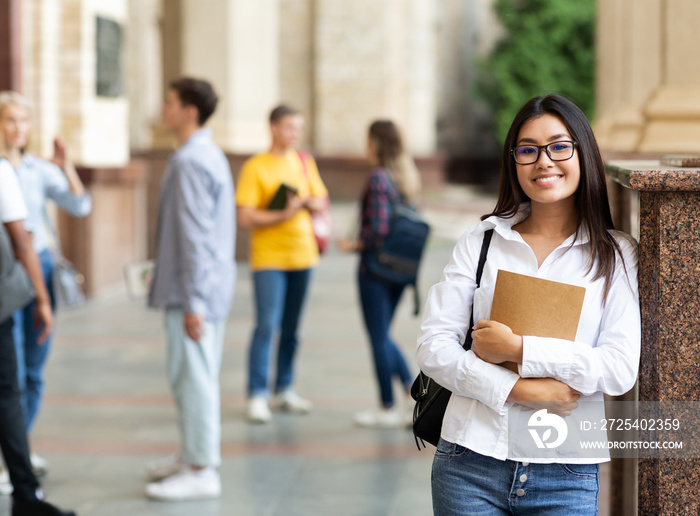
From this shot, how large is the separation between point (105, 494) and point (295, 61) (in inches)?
775

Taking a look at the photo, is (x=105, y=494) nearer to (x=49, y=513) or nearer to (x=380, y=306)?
(x=49, y=513)

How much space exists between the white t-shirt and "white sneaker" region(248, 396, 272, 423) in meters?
2.65

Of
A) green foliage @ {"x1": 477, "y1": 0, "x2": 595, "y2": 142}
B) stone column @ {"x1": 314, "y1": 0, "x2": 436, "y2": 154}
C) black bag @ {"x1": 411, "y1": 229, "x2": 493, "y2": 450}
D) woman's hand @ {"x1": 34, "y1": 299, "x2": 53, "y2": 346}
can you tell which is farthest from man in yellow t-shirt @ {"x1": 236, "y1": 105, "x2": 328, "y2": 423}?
green foliage @ {"x1": 477, "y1": 0, "x2": 595, "y2": 142}

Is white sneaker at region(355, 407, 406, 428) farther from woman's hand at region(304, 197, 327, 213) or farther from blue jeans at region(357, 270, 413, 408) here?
woman's hand at region(304, 197, 327, 213)

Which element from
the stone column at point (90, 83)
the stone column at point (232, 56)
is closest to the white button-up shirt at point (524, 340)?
the stone column at point (90, 83)

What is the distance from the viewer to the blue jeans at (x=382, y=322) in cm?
634

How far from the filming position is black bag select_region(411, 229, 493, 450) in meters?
2.58

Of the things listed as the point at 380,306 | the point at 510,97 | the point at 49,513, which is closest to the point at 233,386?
the point at 380,306

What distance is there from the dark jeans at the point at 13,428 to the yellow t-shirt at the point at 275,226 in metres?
2.59

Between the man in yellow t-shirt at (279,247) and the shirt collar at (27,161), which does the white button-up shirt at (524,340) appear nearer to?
the shirt collar at (27,161)

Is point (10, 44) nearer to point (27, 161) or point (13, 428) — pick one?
point (27, 161)

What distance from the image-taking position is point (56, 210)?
38.5 ft

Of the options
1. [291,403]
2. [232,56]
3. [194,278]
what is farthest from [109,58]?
[194,278]

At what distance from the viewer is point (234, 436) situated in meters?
6.31
